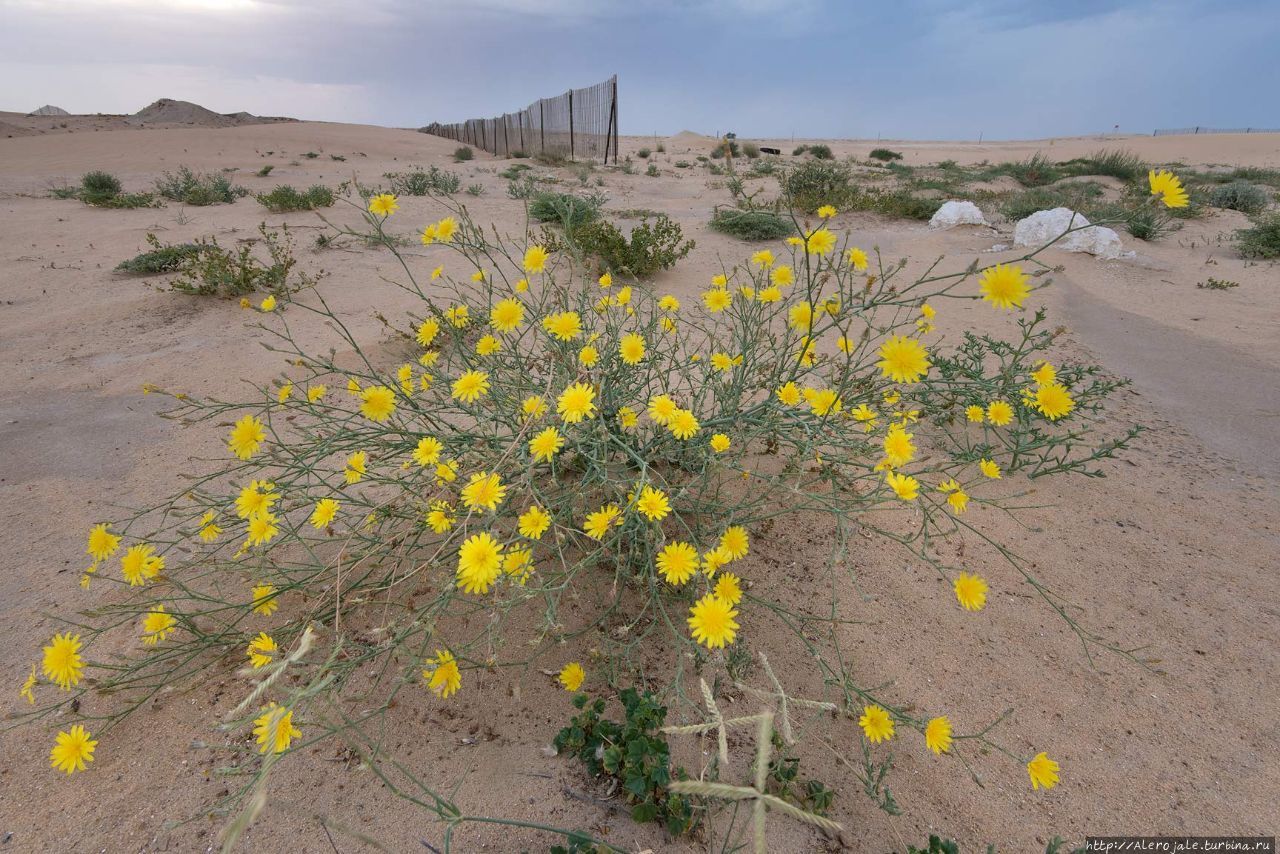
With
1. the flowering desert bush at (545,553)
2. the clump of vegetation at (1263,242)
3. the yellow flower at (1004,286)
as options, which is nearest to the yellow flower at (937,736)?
the flowering desert bush at (545,553)

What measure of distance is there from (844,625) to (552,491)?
108cm

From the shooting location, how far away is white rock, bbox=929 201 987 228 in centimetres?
699

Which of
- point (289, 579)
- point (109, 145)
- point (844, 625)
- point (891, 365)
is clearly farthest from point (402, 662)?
point (109, 145)

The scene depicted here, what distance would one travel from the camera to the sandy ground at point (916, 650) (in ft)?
4.42

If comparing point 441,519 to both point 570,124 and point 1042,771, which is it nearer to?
point 1042,771

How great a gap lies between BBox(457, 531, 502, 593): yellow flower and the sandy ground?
412mm

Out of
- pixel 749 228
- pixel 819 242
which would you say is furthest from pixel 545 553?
pixel 749 228

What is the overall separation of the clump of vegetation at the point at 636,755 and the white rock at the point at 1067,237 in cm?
611

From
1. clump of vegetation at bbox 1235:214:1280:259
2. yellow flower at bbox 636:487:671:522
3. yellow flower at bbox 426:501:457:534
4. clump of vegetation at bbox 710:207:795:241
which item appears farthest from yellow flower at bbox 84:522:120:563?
clump of vegetation at bbox 1235:214:1280:259

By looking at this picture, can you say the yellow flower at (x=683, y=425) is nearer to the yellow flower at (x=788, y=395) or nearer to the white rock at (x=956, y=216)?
the yellow flower at (x=788, y=395)

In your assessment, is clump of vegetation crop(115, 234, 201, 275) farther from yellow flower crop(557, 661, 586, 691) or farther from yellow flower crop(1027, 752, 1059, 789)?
yellow flower crop(1027, 752, 1059, 789)

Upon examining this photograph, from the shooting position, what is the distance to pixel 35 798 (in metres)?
1.35

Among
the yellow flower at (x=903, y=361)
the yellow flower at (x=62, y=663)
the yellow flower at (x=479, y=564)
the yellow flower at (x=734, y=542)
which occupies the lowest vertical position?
the yellow flower at (x=62, y=663)

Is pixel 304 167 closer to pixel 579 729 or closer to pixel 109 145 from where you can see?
pixel 109 145
